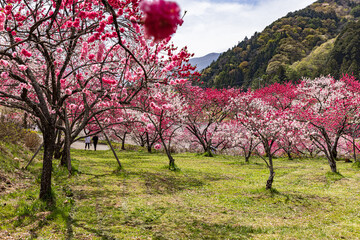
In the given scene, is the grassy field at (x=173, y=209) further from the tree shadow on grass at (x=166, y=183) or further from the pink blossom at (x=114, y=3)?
the pink blossom at (x=114, y=3)

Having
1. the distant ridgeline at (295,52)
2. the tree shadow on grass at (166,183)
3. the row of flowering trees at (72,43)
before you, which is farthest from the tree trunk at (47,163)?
the distant ridgeline at (295,52)

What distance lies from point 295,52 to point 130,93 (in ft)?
372

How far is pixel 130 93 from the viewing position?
850 centimetres

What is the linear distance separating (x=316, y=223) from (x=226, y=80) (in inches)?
3745

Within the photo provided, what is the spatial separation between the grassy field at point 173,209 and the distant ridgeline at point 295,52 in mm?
61309

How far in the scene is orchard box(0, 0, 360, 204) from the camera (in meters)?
5.25

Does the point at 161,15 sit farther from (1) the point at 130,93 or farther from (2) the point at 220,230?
(1) the point at 130,93

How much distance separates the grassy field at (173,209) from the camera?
5.49 meters

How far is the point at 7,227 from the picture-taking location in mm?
5004

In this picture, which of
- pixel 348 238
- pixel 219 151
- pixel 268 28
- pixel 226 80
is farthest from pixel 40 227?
pixel 268 28

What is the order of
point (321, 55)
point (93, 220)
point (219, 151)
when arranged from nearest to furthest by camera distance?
point (93, 220) → point (219, 151) → point (321, 55)

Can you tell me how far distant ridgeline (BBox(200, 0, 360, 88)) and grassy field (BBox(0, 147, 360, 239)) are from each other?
61.3 meters

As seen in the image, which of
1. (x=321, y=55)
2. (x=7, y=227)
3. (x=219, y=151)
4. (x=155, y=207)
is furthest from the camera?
(x=321, y=55)

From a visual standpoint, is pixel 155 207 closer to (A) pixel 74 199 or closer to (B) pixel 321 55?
(A) pixel 74 199
